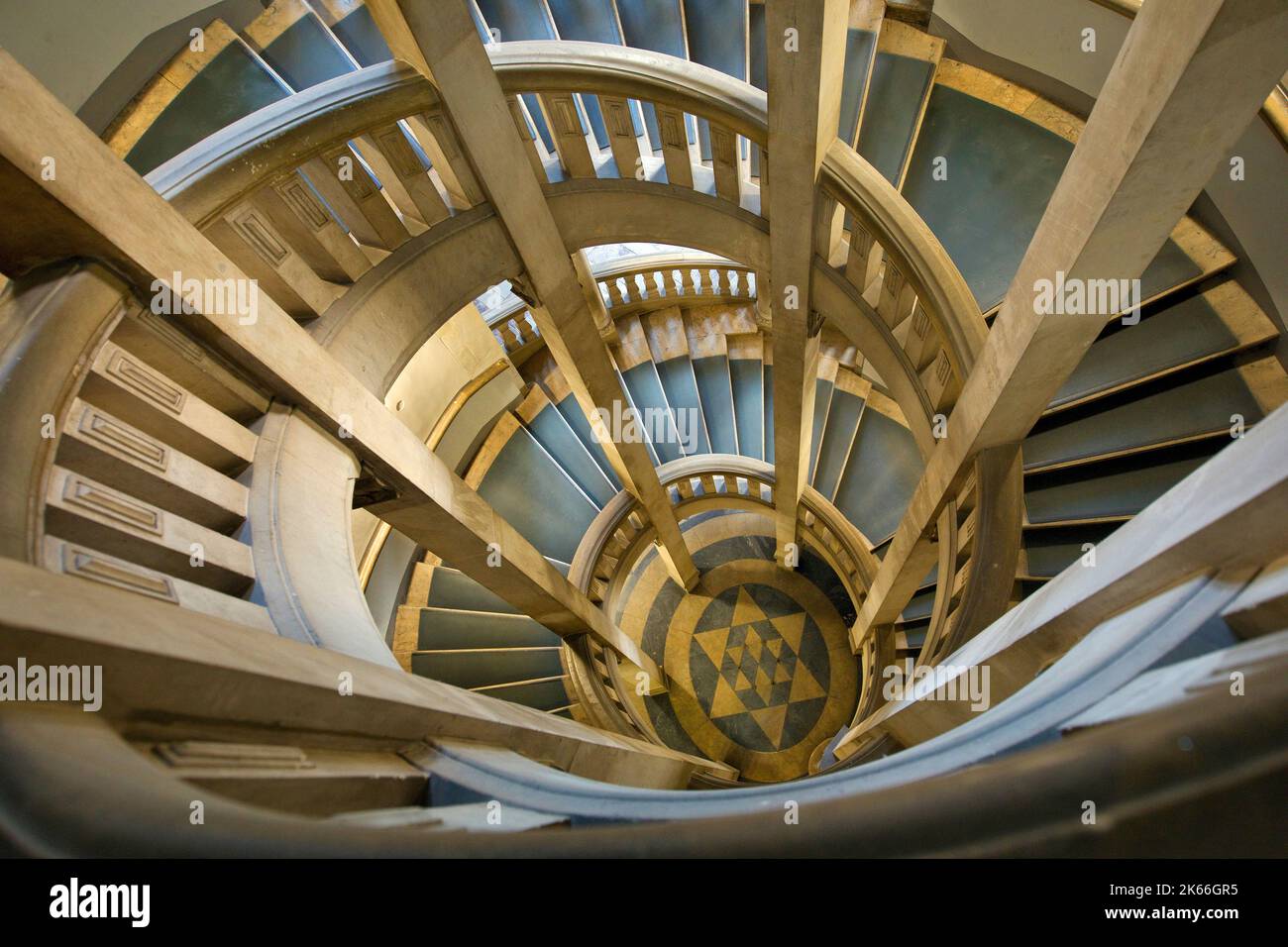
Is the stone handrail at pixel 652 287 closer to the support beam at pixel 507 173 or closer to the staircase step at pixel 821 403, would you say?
the staircase step at pixel 821 403

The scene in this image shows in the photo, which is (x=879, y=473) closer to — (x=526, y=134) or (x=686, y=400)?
(x=686, y=400)

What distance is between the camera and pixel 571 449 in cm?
837

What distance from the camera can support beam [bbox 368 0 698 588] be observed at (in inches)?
122

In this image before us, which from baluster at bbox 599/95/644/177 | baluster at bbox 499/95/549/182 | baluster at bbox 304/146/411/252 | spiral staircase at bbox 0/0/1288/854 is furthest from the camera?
baluster at bbox 599/95/644/177

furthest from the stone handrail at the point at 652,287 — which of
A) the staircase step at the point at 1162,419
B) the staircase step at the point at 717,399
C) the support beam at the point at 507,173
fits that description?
the staircase step at the point at 1162,419

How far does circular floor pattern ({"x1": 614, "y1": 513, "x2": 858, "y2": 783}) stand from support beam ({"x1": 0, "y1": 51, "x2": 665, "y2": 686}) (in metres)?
5.63

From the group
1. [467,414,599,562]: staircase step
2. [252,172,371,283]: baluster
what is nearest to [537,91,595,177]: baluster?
[252,172,371,283]: baluster

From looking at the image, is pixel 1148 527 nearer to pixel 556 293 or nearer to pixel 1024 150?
pixel 556 293

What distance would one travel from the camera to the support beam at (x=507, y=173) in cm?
310

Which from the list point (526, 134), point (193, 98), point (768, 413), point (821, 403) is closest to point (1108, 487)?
point (821, 403)

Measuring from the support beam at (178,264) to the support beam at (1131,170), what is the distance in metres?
2.90

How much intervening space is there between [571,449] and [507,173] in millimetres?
4762

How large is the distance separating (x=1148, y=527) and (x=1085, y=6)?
414 centimetres

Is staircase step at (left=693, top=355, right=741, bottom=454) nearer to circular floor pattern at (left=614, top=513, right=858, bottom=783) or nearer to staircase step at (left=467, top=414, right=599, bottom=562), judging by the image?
staircase step at (left=467, top=414, right=599, bottom=562)
